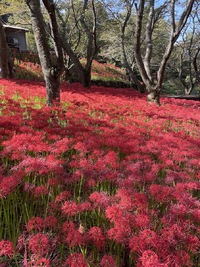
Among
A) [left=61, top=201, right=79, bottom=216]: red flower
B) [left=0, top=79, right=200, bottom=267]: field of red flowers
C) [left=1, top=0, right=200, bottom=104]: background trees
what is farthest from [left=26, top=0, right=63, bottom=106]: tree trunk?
[left=61, top=201, right=79, bottom=216]: red flower

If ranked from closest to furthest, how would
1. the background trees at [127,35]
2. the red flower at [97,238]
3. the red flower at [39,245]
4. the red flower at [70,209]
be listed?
1. the red flower at [39,245]
2. the red flower at [97,238]
3. the red flower at [70,209]
4. the background trees at [127,35]

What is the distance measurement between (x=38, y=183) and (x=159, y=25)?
2290 cm

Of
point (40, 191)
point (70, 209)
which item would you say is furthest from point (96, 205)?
point (40, 191)

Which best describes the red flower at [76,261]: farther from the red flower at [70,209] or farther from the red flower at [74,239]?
the red flower at [70,209]

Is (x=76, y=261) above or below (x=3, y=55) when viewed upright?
below

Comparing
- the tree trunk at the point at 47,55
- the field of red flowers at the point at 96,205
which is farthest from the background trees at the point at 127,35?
the field of red flowers at the point at 96,205

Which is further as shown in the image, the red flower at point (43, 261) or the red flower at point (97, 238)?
the red flower at point (97, 238)

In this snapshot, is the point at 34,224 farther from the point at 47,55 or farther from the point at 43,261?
the point at 47,55

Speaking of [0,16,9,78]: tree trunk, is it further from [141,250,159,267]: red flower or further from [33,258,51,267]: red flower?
[141,250,159,267]: red flower

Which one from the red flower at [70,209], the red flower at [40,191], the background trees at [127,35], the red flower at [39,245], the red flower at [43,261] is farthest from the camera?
the background trees at [127,35]

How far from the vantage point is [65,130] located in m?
3.91

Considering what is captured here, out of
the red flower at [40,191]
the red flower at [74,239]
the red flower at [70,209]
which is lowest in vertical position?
the red flower at [74,239]

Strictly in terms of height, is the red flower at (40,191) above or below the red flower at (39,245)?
above

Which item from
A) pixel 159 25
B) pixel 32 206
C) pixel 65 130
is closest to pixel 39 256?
pixel 32 206
